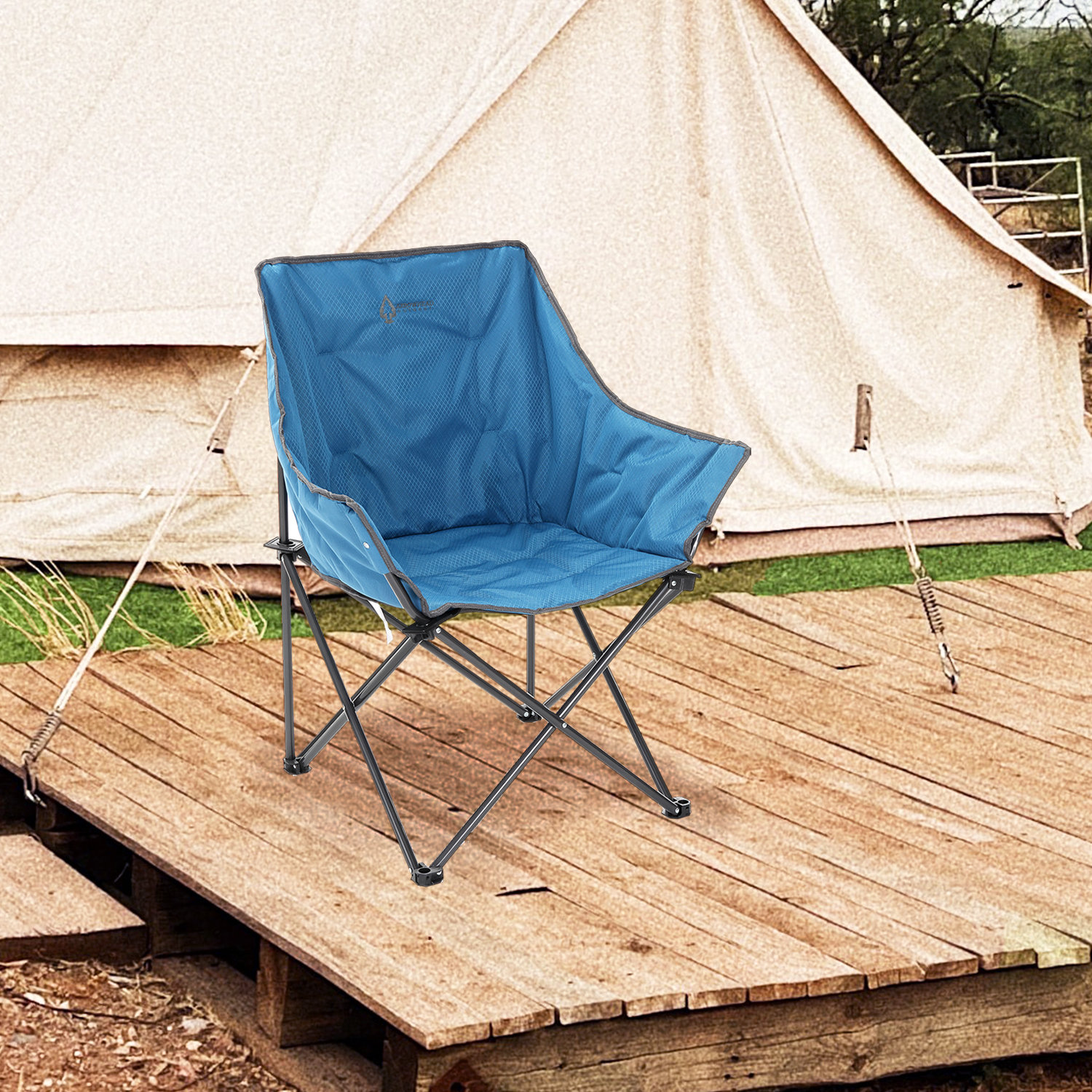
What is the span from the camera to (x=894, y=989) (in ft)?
8.67

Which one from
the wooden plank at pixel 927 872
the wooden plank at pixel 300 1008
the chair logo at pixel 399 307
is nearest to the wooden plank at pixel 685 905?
the wooden plank at pixel 927 872

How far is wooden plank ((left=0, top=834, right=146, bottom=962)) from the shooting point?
2.98m

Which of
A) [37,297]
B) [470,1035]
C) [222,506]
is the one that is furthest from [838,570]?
[470,1035]

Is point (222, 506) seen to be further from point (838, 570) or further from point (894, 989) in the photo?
point (894, 989)

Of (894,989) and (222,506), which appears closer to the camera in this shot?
(894,989)

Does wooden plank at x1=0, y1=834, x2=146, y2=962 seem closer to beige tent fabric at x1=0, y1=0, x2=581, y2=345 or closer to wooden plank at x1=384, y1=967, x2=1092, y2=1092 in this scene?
wooden plank at x1=384, y1=967, x2=1092, y2=1092

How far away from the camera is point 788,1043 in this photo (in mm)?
2615

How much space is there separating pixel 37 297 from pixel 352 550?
2236 mm

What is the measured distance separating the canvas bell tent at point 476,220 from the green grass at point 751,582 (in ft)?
0.29

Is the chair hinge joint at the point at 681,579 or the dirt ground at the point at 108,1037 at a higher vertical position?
the chair hinge joint at the point at 681,579

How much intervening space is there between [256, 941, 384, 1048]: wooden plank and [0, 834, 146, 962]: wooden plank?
34cm

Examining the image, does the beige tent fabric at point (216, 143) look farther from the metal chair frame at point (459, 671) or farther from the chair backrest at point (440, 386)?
the metal chair frame at point (459, 671)

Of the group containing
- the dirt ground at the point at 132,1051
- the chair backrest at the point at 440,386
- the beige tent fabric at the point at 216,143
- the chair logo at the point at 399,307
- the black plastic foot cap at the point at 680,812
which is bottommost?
the dirt ground at the point at 132,1051

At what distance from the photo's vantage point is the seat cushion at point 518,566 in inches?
117
